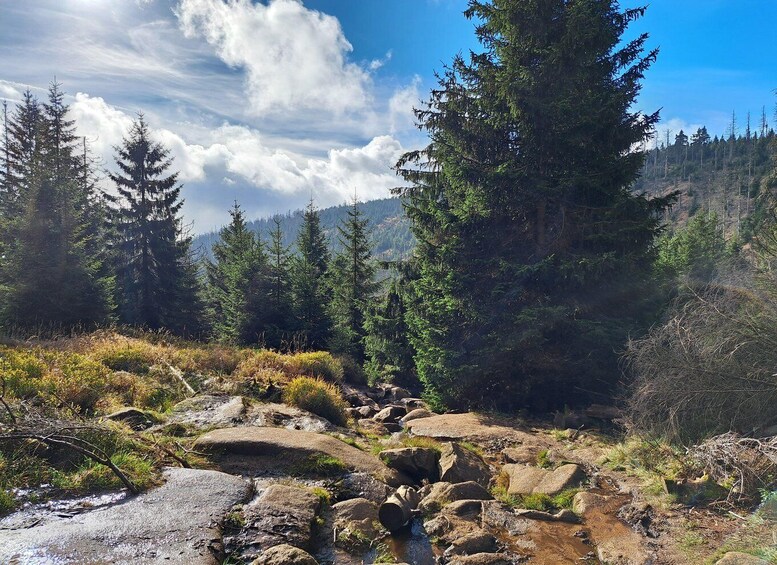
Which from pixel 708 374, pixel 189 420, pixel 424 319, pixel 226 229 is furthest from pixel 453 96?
pixel 226 229

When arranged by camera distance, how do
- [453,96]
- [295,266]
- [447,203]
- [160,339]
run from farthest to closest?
[295,266] < [160,339] < [447,203] < [453,96]

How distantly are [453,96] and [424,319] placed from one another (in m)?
7.32

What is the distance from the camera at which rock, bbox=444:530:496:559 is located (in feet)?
18.6

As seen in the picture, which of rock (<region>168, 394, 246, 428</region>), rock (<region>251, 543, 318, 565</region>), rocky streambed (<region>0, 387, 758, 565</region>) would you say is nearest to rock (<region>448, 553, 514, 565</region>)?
rocky streambed (<region>0, 387, 758, 565</region>)

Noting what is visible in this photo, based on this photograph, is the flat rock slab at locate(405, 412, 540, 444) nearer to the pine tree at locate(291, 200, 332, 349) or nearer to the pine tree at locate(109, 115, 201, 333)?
the pine tree at locate(291, 200, 332, 349)

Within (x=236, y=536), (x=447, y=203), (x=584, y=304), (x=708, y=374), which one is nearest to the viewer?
(x=236, y=536)

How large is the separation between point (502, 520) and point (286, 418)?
5.56 m

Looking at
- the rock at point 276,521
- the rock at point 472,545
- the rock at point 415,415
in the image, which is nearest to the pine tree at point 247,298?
→ the rock at point 415,415

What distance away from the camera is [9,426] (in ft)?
19.0

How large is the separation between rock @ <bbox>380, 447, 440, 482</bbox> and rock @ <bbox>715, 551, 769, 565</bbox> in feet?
14.7

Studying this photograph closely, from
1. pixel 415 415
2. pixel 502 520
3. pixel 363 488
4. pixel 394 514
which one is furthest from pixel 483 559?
pixel 415 415

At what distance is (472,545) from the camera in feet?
18.7

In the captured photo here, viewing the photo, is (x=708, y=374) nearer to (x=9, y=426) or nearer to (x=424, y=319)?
(x=424, y=319)

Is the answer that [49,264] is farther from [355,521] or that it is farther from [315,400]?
[355,521]
